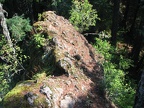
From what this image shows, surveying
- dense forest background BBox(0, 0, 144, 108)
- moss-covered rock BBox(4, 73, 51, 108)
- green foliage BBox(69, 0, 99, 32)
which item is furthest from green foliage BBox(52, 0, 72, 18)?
moss-covered rock BBox(4, 73, 51, 108)

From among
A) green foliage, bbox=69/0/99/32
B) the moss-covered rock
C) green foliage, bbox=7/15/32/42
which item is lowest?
the moss-covered rock

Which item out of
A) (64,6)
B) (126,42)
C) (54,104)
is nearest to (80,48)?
(54,104)

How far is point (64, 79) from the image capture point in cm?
649

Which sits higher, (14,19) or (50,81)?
(14,19)

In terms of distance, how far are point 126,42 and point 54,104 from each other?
16.1m

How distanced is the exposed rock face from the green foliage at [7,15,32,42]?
348cm

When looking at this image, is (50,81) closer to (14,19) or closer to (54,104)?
(54,104)

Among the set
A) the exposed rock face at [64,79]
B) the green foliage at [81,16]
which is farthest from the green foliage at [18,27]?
the exposed rock face at [64,79]

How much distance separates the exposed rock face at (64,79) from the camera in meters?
5.38

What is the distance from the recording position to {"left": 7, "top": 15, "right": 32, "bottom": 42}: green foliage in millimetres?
13180

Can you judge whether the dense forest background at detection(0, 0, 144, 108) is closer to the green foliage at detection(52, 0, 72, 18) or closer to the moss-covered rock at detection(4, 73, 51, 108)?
the green foliage at detection(52, 0, 72, 18)

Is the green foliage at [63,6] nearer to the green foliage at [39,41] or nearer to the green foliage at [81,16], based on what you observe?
the green foliage at [81,16]

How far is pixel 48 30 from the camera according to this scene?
9.16 m

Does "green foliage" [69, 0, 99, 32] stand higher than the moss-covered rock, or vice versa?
"green foliage" [69, 0, 99, 32]
